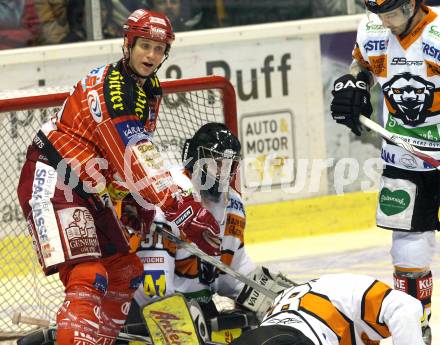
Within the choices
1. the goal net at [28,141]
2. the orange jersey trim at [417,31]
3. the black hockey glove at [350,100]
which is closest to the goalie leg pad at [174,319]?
the black hockey glove at [350,100]

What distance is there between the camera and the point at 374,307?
434cm

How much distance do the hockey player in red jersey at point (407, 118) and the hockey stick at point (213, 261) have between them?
22.7 inches

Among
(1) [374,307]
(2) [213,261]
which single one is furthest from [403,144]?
(1) [374,307]

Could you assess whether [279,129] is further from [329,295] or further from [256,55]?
[329,295]

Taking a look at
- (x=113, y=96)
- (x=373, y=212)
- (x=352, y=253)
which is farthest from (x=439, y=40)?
(x=373, y=212)

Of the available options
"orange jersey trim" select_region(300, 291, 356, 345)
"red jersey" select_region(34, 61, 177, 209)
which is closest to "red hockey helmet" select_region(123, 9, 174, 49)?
"red jersey" select_region(34, 61, 177, 209)

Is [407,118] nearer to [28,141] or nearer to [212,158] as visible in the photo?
[212,158]

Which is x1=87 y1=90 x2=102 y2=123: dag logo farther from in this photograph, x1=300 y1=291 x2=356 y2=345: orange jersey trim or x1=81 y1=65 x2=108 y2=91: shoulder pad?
x1=300 y1=291 x2=356 y2=345: orange jersey trim

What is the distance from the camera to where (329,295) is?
442 centimetres

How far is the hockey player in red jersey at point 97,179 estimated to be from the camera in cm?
482

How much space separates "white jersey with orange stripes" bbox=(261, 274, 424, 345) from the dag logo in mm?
983

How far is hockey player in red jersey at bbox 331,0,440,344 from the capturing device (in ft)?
17.6

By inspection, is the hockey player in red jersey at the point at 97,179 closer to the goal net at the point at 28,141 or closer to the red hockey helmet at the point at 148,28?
the red hockey helmet at the point at 148,28

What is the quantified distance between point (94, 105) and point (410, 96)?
133cm
